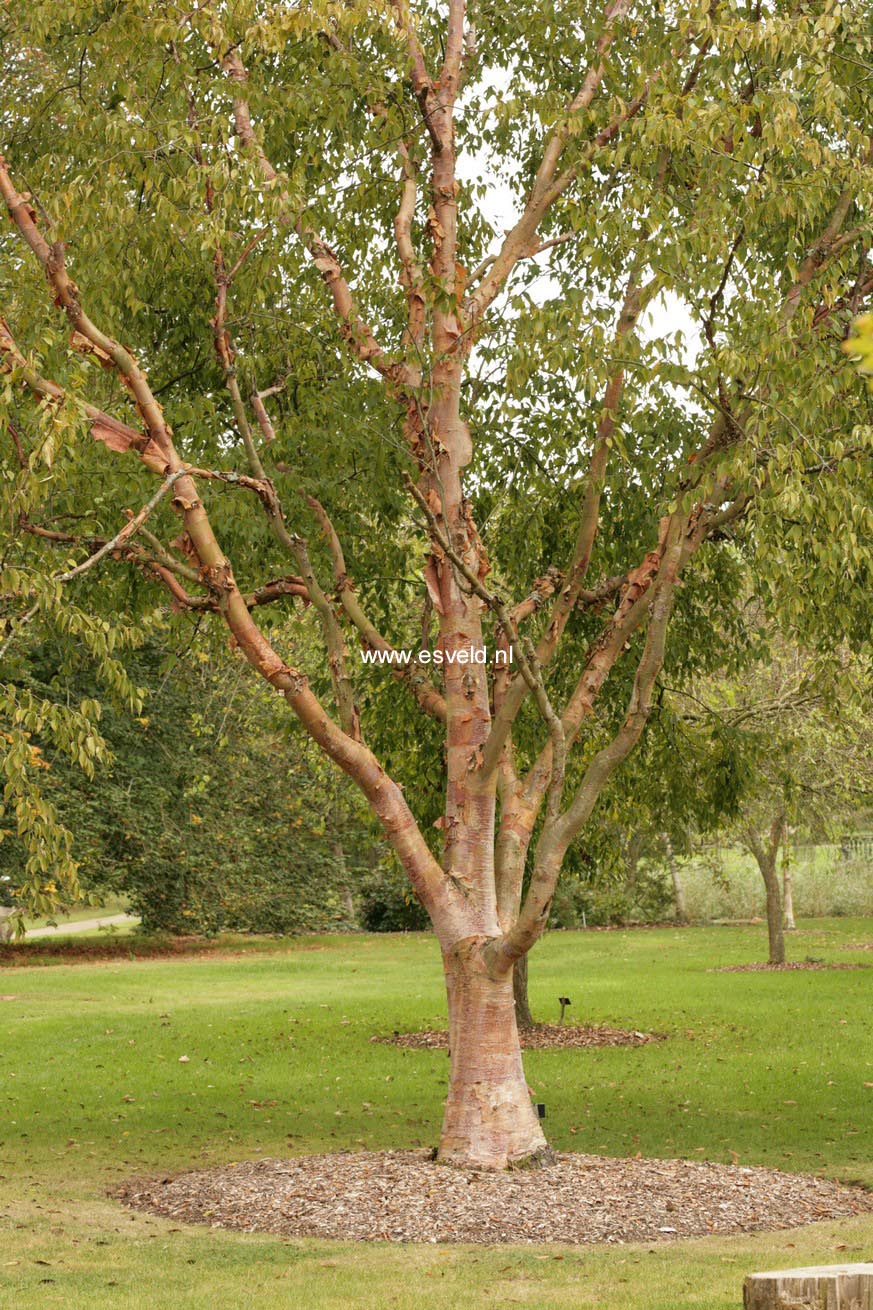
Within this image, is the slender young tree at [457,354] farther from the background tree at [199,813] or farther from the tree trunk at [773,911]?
the background tree at [199,813]

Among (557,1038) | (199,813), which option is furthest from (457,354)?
(199,813)

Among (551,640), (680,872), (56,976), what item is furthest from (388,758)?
(680,872)

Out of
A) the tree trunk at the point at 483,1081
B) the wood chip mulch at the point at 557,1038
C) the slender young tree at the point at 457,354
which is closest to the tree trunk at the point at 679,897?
the wood chip mulch at the point at 557,1038

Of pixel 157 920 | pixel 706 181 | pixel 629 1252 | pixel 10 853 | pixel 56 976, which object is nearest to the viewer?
pixel 629 1252

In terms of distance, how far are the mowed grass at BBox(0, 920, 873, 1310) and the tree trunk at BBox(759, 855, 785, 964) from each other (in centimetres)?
128

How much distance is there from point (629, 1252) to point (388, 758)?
19.5 ft

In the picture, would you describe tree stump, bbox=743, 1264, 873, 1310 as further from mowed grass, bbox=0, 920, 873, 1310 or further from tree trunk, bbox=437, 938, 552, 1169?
tree trunk, bbox=437, 938, 552, 1169

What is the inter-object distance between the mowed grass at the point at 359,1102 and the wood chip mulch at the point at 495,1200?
1.00 feet

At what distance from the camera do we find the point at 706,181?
9211mm

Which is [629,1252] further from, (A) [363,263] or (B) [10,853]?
(B) [10,853]

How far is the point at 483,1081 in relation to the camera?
9.60 metres

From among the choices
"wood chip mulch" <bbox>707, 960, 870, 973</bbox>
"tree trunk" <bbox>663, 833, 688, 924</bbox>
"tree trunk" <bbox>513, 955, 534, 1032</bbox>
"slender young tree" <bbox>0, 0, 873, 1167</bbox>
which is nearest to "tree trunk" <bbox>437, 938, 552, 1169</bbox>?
"slender young tree" <bbox>0, 0, 873, 1167</bbox>

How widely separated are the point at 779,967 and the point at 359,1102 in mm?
13414

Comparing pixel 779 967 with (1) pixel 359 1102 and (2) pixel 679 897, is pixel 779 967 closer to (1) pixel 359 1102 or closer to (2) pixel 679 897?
(2) pixel 679 897
